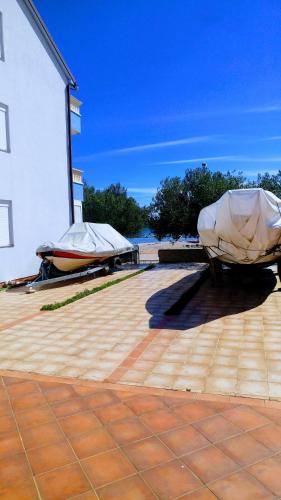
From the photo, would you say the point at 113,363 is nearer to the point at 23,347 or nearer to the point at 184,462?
the point at 23,347

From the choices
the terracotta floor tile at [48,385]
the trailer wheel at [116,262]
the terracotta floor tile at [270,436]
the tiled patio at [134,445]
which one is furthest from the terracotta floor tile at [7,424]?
the trailer wheel at [116,262]

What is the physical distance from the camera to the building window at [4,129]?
11.7 meters

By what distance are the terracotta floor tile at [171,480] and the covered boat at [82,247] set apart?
9003 mm

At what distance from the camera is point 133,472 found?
8.45 feet

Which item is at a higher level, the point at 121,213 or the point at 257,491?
the point at 121,213

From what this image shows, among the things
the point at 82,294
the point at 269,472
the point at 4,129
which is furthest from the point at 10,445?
the point at 4,129

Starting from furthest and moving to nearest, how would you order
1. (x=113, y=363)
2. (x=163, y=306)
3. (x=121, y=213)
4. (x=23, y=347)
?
(x=121, y=213) < (x=163, y=306) < (x=23, y=347) < (x=113, y=363)

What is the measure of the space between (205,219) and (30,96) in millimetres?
8435

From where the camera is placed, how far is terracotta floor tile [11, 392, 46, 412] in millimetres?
3559

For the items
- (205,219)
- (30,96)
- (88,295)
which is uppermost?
(30,96)

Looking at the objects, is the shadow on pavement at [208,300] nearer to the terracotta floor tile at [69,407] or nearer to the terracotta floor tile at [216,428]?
the terracotta floor tile at [69,407]

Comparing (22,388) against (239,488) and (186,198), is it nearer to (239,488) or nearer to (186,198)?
(239,488)

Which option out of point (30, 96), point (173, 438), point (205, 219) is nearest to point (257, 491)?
point (173, 438)

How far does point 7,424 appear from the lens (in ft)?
10.7
